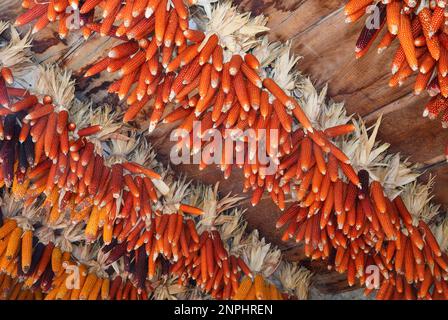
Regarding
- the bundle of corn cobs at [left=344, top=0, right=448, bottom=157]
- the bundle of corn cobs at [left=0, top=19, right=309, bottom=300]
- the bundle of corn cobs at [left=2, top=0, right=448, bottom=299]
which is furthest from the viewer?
the bundle of corn cobs at [left=0, top=19, right=309, bottom=300]

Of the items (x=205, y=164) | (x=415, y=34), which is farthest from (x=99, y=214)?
(x=415, y=34)

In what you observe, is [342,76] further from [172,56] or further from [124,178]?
[124,178]

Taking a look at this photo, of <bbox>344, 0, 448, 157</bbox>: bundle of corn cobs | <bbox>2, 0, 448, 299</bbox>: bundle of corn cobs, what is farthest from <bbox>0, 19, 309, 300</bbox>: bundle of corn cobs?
<bbox>344, 0, 448, 157</bbox>: bundle of corn cobs

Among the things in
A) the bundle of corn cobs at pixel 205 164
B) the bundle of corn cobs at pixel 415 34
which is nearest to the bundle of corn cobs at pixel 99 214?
the bundle of corn cobs at pixel 205 164

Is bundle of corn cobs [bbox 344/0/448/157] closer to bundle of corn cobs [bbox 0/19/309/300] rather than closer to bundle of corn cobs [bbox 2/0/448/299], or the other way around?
bundle of corn cobs [bbox 2/0/448/299]

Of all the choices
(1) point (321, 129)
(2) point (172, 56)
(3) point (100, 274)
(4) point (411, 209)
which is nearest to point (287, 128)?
A: (1) point (321, 129)
